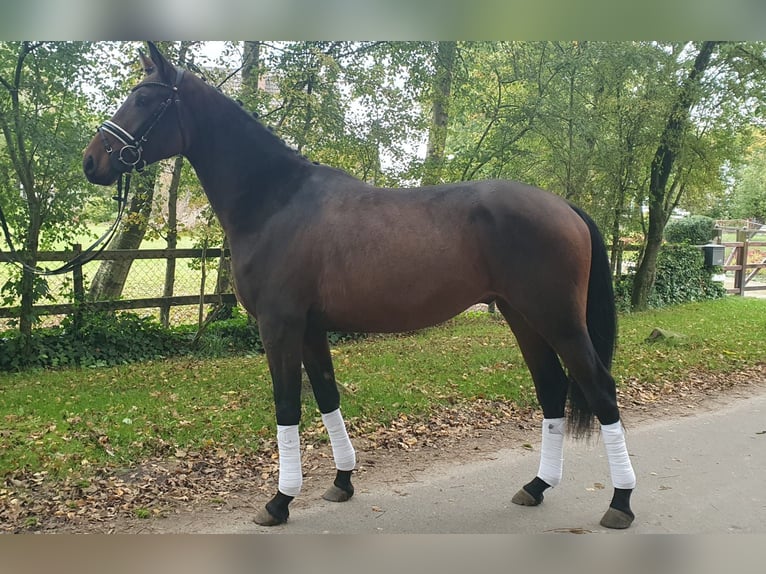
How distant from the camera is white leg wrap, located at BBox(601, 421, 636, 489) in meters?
2.78

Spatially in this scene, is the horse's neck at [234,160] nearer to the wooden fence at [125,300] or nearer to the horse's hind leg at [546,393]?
the horse's hind leg at [546,393]

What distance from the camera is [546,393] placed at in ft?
10.3

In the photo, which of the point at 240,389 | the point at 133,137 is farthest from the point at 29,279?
the point at 133,137

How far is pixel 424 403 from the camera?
4.90m

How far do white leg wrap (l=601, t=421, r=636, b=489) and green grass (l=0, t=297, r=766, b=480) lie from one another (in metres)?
2.07

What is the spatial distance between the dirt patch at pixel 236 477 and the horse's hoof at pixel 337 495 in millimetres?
100

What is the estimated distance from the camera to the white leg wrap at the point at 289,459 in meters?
2.83

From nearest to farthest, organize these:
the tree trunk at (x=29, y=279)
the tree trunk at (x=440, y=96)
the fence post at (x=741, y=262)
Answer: the tree trunk at (x=29, y=279) < the tree trunk at (x=440, y=96) < the fence post at (x=741, y=262)

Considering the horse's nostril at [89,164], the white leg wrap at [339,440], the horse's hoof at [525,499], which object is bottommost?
the horse's hoof at [525,499]

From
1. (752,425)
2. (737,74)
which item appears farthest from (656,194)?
(752,425)

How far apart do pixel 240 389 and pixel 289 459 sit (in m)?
2.44

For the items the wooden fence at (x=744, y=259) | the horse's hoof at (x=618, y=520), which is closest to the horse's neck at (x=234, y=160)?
the horse's hoof at (x=618, y=520)

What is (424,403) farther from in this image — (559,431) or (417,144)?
(417,144)
